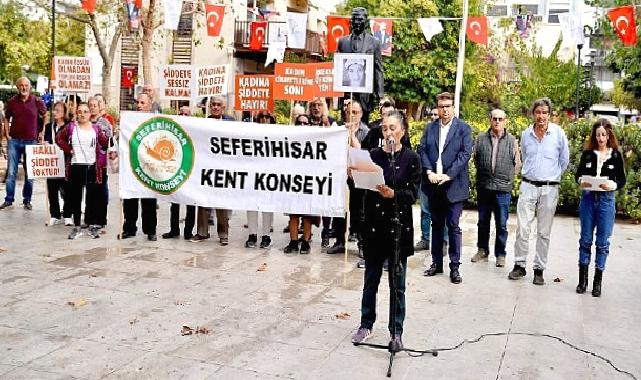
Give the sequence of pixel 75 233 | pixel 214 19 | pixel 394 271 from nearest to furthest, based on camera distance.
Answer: pixel 394 271, pixel 75 233, pixel 214 19

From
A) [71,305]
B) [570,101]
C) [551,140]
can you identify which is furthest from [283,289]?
[570,101]

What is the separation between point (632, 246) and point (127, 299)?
25.1ft

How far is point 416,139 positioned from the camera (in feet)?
49.4

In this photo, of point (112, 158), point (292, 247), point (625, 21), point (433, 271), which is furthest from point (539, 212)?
point (625, 21)

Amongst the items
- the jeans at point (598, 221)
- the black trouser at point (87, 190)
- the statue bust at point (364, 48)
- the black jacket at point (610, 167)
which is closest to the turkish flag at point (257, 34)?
the statue bust at point (364, 48)

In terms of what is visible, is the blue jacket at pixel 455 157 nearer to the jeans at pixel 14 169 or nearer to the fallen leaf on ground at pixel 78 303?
the fallen leaf on ground at pixel 78 303

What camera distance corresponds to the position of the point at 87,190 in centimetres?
1030

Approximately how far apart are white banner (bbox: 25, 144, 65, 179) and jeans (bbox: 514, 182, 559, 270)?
21.0 ft

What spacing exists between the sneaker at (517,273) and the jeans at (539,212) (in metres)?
0.25

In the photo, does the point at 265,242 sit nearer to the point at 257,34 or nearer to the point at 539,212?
the point at 539,212

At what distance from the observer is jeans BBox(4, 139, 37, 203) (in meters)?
12.5

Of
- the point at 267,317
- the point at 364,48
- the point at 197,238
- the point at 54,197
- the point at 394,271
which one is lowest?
the point at 267,317

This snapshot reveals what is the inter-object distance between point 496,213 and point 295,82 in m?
3.51

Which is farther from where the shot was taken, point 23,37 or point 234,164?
point 23,37
